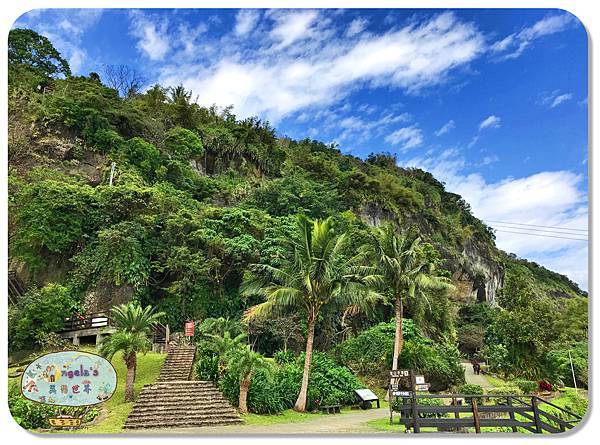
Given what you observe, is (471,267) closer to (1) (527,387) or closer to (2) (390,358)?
(1) (527,387)

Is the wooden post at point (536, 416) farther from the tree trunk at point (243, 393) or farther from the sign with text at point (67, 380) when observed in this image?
the sign with text at point (67, 380)

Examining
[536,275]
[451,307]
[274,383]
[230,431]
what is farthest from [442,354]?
[536,275]

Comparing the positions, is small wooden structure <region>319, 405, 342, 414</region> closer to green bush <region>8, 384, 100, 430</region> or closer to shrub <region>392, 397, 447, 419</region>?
shrub <region>392, 397, 447, 419</region>

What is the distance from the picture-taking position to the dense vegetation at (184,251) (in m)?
11.6

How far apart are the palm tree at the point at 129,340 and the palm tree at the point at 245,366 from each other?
75.5 inches

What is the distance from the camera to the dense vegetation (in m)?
11.6

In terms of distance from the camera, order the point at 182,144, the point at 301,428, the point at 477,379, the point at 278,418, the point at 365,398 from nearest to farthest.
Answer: the point at 301,428, the point at 278,418, the point at 365,398, the point at 477,379, the point at 182,144

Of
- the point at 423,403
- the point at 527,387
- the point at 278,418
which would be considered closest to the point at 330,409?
the point at 278,418

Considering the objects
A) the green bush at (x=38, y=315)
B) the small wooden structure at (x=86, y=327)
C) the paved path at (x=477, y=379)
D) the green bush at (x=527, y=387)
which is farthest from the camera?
the paved path at (x=477, y=379)

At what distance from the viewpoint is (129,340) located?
882 centimetres

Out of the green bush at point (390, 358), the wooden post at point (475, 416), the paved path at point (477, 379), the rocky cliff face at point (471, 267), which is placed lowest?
the paved path at point (477, 379)

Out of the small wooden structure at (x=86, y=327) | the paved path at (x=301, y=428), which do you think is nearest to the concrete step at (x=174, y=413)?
the paved path at (x=301, y=428)

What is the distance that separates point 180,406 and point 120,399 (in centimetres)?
164

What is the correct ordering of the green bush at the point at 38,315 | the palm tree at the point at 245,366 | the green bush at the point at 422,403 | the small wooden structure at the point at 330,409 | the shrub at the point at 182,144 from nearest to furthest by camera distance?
the green bush at the point at 422,403 < the palm tree at the point at 245,366 < the small wooden structure at the point at 330,409 < the green bush at the point at 38,315 < the shrub at the point at 182,144
